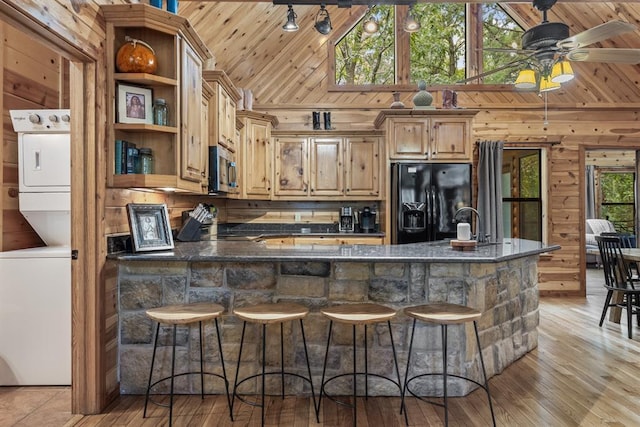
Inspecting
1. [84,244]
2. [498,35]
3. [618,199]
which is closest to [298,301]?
[84,244]

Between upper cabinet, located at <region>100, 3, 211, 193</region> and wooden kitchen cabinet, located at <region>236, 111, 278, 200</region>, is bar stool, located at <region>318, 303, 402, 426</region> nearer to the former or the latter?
upper cabinet, located at <region>100, 3, 211, 193</region>

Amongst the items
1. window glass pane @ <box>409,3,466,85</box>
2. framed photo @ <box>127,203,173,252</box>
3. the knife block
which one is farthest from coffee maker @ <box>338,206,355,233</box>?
framed photo @ <box>127,203,173,252</box>

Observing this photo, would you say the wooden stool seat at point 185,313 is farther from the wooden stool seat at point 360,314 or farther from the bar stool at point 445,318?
the bar stool at point 445,318

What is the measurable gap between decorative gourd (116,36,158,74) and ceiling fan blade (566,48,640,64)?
300 cm

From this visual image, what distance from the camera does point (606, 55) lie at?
3.03 metres

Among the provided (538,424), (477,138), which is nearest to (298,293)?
(538,424)

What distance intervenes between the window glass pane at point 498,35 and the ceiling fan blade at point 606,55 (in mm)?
2639

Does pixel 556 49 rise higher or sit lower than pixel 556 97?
lower

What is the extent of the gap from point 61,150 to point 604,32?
12.3ft

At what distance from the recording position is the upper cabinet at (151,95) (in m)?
2.50

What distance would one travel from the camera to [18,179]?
2.94 metres

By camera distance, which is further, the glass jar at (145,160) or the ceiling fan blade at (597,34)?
the glass jar at (145,160)

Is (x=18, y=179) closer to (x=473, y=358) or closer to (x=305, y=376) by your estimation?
(x=305, y=376)

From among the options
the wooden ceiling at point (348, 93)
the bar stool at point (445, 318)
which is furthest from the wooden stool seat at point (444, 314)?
the wooden ceiling at point (348, 93)
